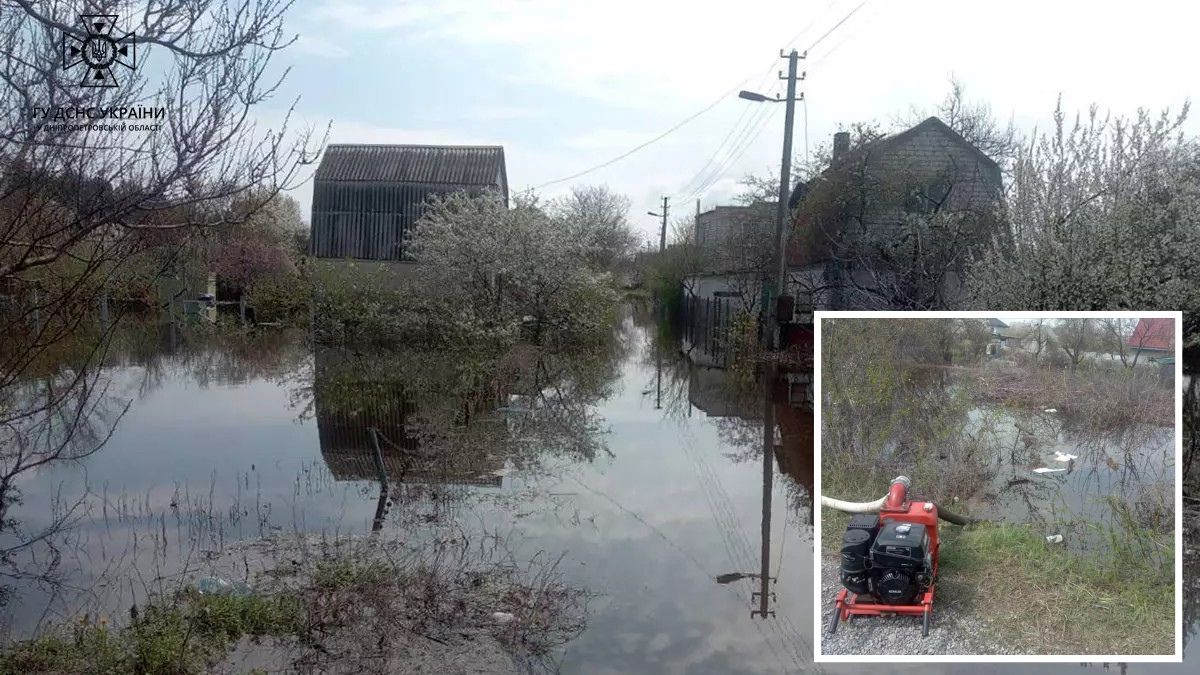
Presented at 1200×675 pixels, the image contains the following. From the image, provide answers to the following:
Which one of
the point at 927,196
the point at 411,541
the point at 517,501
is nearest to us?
the point at 411,541

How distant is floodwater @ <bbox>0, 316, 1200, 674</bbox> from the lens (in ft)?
19.1

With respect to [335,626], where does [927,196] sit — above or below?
above

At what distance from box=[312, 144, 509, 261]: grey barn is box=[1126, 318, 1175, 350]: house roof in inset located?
88.0 feet

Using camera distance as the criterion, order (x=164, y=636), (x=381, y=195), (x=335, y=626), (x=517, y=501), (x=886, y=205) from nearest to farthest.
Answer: (x=164, y=636) < (x=335, y=626) < (x=517, y=501) < (x=886, y=205) < (x=381, y=195)

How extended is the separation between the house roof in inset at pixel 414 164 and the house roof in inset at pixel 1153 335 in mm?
27158

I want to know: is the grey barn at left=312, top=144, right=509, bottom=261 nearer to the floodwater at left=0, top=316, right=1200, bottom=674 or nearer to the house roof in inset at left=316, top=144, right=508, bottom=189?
the house roof in inset at left=316, top=144, right=508, bottom=189

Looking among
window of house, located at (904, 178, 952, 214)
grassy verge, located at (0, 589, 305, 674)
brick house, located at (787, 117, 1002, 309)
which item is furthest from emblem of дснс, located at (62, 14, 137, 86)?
window of house, located at (904, 178, 952, 214)

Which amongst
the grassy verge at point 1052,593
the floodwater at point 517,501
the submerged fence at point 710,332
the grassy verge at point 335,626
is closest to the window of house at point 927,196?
the floodwater at point 517,501

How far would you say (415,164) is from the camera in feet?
98.4

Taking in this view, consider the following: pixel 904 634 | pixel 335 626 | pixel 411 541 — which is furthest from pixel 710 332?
pixel 904 634

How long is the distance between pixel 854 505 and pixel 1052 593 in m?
0.73

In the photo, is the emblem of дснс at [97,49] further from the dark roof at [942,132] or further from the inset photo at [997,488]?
the dark roof at [942,132]

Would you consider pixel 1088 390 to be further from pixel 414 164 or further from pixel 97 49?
pixel 414 164

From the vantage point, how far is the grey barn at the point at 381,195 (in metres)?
29.2
